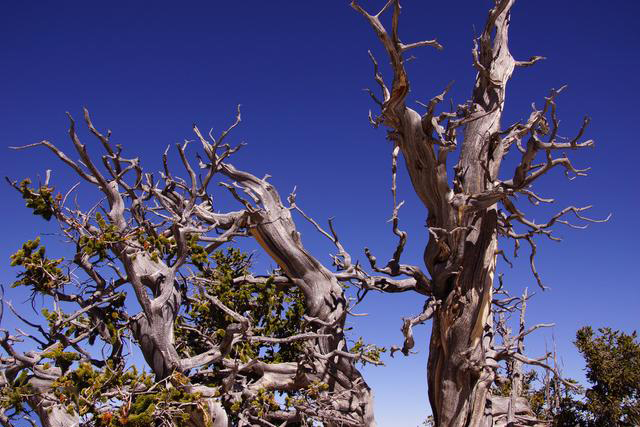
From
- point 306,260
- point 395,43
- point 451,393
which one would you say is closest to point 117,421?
point 306,260

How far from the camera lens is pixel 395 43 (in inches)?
270

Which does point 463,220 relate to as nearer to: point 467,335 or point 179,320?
point 467,335

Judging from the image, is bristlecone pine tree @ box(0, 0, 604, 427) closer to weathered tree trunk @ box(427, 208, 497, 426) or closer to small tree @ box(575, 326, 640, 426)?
weathered tree trunk @ box(427, 208, 497, 426)

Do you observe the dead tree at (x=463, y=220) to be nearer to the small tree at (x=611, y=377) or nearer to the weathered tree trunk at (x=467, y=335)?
the weathered tree trunk at (x=467, y=335)

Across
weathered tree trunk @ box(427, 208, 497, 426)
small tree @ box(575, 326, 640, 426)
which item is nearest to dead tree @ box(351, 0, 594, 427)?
weathered tree trunk @ box(427, 208, 497, 426)

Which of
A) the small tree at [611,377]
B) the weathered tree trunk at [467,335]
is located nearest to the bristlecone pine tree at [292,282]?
the weathered tree trunk at [467,335]

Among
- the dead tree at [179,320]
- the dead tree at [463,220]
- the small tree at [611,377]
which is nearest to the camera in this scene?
the dead tree at [179,320]

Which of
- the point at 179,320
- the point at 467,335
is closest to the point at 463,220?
the point at 467,335

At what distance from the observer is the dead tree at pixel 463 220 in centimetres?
727

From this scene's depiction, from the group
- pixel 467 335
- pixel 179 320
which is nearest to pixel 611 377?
pixel 467 335

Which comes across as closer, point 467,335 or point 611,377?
point 467,335

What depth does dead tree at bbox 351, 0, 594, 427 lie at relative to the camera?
23.9 ft

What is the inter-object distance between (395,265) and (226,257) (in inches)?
109

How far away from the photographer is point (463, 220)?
770 centimetres
